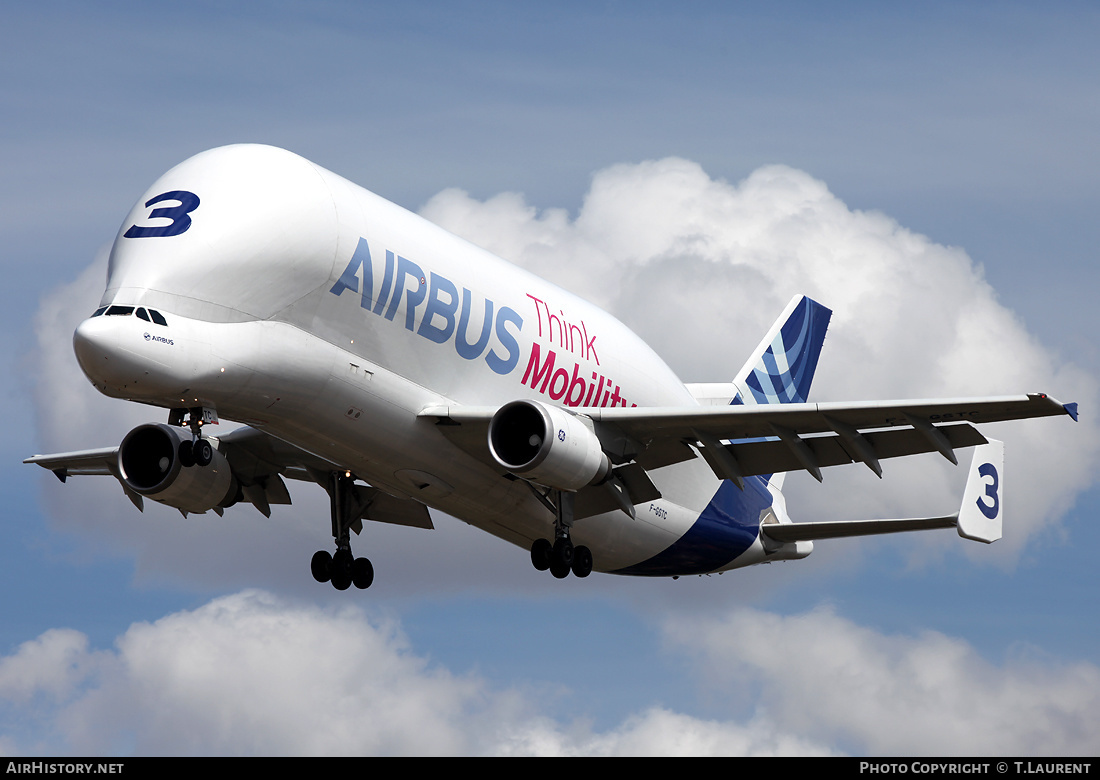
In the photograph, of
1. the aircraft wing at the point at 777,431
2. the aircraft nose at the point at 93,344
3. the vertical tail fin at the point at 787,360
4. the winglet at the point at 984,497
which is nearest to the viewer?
the aircraft nose at the point at 93,344

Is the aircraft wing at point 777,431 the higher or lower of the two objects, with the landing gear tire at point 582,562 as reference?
higher

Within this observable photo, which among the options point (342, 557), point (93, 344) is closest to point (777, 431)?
point (342, 557)

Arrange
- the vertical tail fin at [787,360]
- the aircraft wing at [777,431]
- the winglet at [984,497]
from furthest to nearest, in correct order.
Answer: the vertical tail fin at [787,360] → the winglet at [984,497] → the aircraft wing at [777,431]

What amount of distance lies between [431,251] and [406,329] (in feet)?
6.01

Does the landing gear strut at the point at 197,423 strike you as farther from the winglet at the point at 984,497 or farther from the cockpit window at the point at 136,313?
the winglet at the point at 984,497

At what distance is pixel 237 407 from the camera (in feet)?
94.4

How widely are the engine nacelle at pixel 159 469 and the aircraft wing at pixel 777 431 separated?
7.23 m

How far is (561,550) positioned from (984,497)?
1053 centimetres

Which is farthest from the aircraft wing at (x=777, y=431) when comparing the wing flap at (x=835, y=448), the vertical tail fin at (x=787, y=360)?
the vertical tail fin at (x=787, y=360)

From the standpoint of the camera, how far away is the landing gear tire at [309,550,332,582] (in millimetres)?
36844

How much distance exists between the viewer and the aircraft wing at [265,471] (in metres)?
36.2
